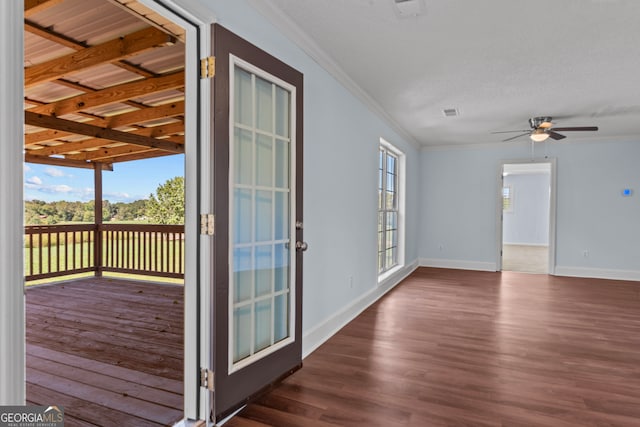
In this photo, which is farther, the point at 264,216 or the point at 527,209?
the point at 527,209

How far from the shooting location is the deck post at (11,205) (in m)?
1.18

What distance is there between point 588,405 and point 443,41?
2.74 metres

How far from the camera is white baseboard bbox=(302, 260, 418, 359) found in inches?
125

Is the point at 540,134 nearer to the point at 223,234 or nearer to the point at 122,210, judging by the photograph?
the point at 223,234

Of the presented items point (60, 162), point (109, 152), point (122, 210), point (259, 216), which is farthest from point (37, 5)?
point (122, 210)

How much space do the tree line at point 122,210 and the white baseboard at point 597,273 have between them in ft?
25.3

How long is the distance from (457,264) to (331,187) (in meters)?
5.15

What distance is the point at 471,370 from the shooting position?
2838mm

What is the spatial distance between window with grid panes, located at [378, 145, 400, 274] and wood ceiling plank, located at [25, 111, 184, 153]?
3.64m

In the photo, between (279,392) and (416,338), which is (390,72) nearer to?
(416,338)

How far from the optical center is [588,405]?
2.34 meters

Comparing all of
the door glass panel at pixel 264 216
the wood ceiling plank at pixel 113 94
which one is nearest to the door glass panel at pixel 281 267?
the door glass panel at pixel 264 216

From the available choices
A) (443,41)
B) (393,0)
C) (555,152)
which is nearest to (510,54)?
(443,41)

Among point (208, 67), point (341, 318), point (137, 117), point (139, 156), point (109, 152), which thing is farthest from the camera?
point (139, 156)
